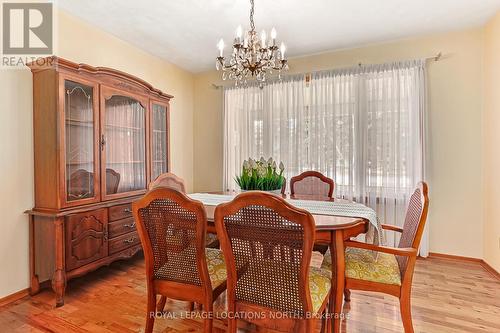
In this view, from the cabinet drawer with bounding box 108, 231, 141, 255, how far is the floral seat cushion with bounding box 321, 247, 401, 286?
1.92 m

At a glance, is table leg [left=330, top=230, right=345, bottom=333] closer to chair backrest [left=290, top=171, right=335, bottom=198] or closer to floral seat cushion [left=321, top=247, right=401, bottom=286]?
floral seat cushion [left=321, top=247, right=401, bottom=286]

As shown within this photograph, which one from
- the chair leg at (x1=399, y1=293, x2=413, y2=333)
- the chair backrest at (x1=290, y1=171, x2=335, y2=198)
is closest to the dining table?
the chair leg at (x1=399, y1=293, x2=413, y2=333)

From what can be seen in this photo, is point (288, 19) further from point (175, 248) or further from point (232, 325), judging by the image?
point (232, 325)

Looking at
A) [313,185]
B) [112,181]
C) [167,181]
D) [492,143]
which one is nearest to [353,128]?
[313,185]

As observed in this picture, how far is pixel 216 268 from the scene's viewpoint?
5.68 ft

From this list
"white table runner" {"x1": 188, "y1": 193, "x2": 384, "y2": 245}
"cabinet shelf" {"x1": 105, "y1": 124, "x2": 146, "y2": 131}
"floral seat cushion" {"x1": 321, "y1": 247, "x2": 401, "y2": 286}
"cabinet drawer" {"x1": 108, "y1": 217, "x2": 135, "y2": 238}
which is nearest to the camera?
"floral seat cushion" {"x1": 321, "y1": 247, "x2": 401, "y2": 286}

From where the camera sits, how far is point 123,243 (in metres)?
2.66

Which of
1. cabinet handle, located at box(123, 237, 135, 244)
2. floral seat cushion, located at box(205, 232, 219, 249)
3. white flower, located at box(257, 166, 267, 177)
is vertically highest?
white flower, located at box(257, 166, 267, 177)

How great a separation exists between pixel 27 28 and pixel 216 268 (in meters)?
2.59

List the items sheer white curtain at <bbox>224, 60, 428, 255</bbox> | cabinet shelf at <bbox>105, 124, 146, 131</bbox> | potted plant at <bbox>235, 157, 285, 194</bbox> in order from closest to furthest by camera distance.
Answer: potted plant at <bbox>235, 157, 285, 194</bbox>, cabinet shelf at <bbox>105, 124, 146, 131</bbox>, sheer white curtain at <bbox>224, 60, 428, 255</bbox>

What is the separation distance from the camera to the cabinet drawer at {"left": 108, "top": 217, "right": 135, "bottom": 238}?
2545 mm

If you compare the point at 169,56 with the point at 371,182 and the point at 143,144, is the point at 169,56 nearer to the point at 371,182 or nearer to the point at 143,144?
the point at 143,144

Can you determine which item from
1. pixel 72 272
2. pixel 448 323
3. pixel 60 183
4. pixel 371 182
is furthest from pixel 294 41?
pixel 72 272

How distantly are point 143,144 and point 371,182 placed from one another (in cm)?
269
